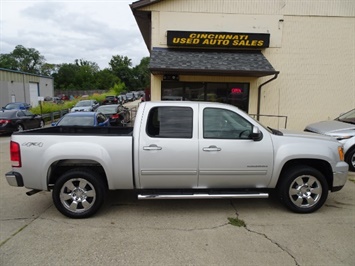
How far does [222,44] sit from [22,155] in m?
9.81

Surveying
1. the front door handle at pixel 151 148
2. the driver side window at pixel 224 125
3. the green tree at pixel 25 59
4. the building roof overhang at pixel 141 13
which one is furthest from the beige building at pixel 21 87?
the green tree at pixel 25 59

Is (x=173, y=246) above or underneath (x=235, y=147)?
underneath

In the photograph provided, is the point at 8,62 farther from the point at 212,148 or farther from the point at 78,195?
the point at 212,148

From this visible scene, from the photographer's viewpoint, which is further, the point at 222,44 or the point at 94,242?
the point at 222,44

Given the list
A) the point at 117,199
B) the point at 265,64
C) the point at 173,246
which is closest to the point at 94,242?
the point at 173,246

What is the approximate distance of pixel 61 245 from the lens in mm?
3572

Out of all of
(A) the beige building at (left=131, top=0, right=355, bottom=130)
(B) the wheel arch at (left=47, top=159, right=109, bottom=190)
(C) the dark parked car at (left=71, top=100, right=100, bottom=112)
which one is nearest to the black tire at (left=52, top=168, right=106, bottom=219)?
(B) the wheel arch at (left=47, top=159, right=109, bottom=190)

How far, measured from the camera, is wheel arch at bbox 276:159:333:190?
15.2 ft

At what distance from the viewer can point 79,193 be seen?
4.38 meters

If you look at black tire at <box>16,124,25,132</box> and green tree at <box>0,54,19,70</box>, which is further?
green tree at <box>0,54,19,70</box>

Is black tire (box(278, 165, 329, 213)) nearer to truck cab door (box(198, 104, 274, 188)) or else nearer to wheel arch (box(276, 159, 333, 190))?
wheel arch (box(276, 159, 333, 190))

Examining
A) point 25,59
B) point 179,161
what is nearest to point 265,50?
point 179,161

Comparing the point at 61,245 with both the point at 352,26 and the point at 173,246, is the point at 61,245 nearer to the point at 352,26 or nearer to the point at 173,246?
the point at 173,246

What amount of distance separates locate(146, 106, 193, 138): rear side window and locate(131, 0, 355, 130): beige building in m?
7.40
